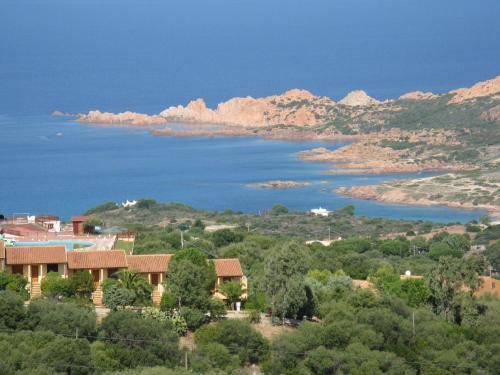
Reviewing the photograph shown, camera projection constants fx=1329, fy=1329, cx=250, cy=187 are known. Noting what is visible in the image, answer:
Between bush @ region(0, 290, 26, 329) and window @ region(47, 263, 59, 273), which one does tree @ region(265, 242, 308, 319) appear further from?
bush @ region(0, 290, 26, 329)

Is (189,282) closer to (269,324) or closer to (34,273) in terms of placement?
(269,324)

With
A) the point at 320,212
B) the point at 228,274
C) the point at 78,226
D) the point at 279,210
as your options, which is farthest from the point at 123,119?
the point at 228,274

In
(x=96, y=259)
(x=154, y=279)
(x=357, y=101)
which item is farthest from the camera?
(x=357, y=101)

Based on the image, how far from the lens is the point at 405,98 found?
360 ft

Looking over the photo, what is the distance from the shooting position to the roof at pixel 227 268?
2684cm

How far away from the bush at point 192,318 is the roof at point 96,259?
2.18 m

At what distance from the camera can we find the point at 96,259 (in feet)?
86.1

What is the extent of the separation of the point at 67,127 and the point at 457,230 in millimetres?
61649

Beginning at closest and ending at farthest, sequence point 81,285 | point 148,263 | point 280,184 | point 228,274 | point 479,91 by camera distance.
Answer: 1. point 81,285
2. point 148,263
3. point 228,274
4. point 280,184
5. point 479,91

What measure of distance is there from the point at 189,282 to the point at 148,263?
5.88 ft

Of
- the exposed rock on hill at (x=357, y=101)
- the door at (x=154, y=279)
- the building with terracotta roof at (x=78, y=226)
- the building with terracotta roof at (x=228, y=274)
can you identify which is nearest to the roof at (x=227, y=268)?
the building with terracotta roof at (x=228, y=274)

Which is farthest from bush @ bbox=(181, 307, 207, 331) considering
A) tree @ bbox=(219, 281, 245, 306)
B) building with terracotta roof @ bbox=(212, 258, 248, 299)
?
building with terracotta roof @ bbox=(212, 258, 248, 299)

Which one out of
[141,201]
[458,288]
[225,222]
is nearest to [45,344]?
[458,288]

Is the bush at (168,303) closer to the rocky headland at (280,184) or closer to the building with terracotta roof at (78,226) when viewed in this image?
the building with terracotta roof at (78,226)
